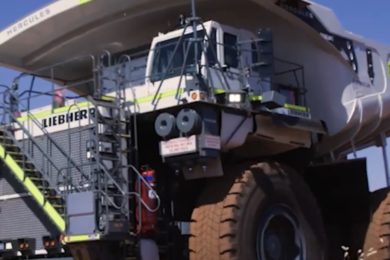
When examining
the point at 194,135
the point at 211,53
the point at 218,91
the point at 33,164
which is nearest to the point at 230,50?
the point at 211,53

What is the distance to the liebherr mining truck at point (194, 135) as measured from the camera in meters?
8.68

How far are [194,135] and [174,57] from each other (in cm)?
153

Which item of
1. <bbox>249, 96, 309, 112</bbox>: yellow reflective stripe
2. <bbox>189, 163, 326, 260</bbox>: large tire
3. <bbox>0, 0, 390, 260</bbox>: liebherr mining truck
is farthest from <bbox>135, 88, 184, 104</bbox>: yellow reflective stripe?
<bbox>189, 163, 326, 260</bbox>: large tire

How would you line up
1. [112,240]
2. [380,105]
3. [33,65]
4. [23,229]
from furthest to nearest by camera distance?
[33,65], [380,105], [23,229], [112,240]

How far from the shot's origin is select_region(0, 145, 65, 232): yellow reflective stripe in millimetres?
8773

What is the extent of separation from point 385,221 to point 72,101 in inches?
188

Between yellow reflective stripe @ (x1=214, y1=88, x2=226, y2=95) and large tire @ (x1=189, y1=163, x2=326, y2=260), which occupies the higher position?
yellow reflective stripe @ (x1=214, y1=88, x2=226, y2=95)

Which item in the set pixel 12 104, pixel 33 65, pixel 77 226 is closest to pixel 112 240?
pixel 77 226

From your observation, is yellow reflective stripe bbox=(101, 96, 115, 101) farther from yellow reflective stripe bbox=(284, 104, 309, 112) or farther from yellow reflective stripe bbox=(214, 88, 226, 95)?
yellow reflective stripe bbox=(284, 104, 309, 112)

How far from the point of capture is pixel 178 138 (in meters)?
8.67

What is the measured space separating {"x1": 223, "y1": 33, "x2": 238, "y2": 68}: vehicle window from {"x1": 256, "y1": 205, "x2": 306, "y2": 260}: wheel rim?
6.44ft

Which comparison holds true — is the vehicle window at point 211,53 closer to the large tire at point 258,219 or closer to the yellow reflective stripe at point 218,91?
the yellow reflective stripe at point 218,91

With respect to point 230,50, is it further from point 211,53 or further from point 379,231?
point 379,231

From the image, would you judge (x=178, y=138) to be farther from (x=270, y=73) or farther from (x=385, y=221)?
(x=385, y=221)
